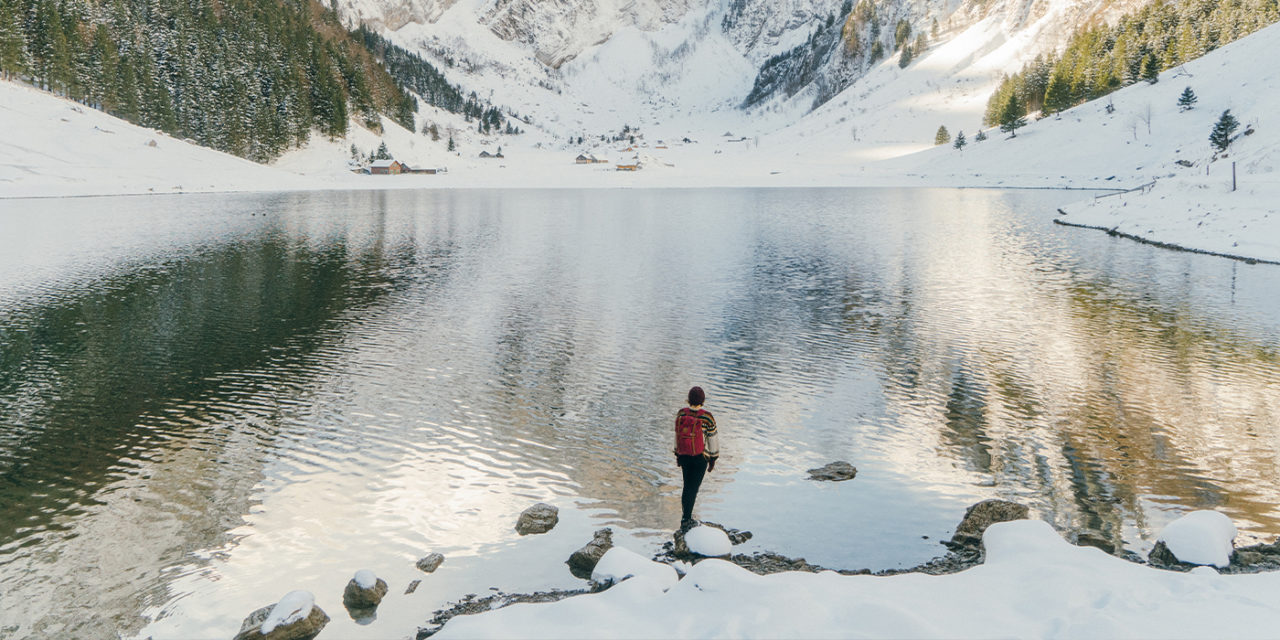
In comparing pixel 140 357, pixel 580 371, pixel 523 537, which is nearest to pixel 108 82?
pixel 140 357

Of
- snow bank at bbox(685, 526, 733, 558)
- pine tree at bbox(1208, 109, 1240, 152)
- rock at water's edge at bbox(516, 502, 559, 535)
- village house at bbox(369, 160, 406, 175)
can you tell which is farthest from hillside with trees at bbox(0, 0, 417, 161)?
snow bank at bbox(685, 526, 733, 558)

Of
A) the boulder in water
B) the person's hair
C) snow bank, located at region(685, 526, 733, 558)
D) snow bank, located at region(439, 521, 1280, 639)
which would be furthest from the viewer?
the person's hair

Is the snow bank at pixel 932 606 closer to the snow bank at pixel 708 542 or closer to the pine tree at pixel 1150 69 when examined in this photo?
the snow bank at pixel 708 542

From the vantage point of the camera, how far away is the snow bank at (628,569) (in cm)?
1040

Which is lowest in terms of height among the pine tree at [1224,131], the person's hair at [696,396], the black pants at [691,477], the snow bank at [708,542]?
the snow bank at [708,542]

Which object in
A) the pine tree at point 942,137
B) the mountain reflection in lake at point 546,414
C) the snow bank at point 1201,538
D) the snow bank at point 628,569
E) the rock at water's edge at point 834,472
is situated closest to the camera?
the snow bank at point 628,569

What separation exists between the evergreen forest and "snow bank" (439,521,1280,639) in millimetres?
134768

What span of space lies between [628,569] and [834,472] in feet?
19.9

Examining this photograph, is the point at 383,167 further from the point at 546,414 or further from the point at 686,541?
the point at 686,541

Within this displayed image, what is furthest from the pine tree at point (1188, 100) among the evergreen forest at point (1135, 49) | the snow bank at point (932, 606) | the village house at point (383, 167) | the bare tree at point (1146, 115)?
the village house at point (383, 167)

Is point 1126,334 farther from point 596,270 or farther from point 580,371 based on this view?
point 596,270

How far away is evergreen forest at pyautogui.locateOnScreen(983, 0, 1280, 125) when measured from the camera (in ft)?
388

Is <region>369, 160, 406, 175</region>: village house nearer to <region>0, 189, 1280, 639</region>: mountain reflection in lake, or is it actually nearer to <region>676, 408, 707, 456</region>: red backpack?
<region>0, 189, 1280, 639</region>: mountain reflection in lake

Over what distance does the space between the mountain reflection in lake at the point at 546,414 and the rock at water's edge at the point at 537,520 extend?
0.33 meters
